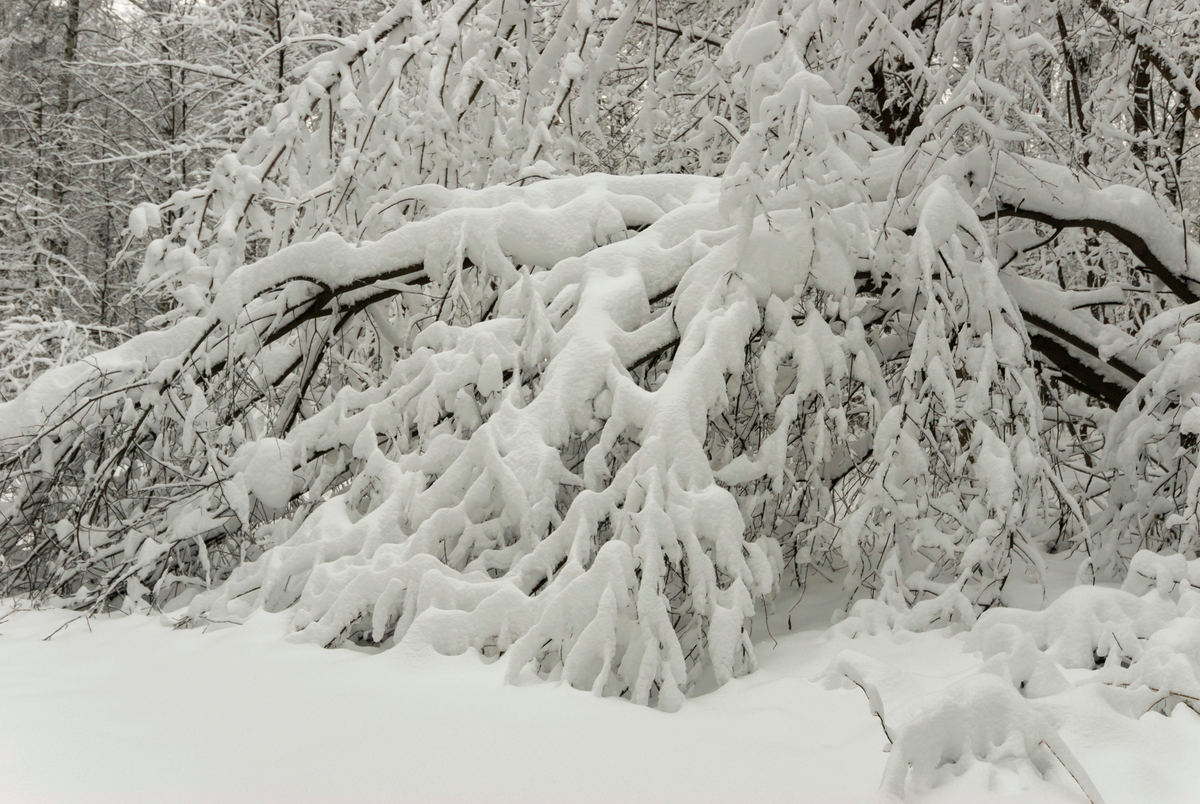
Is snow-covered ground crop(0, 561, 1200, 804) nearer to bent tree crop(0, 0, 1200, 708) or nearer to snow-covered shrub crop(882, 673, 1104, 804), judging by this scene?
snow-covered shrub crop(882, 673, 1104, 804)

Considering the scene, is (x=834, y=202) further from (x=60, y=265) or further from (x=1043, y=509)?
(x=60, y=265)

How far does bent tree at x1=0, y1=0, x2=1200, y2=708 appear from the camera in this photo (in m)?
2.59

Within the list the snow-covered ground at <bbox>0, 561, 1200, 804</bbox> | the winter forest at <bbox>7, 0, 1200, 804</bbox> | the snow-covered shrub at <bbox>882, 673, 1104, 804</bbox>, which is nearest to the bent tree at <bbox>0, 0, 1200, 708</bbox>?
the winter forest at <bbox>7, 0, 1200, 804</bbox>

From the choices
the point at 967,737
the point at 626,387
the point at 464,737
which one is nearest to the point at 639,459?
the point at 626,387

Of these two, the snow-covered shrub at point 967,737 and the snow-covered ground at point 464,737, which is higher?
the snow-covered shrub at point 967,737

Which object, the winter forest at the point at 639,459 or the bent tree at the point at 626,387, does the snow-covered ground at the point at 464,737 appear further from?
the bent tree at the point at 626,387

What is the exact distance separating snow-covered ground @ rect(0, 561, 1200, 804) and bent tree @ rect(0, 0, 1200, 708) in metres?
0.21

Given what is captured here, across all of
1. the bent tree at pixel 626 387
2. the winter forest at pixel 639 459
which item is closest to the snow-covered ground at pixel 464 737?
the winter forest at pixel 639 459

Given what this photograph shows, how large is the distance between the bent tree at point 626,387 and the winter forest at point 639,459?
0.7 inches

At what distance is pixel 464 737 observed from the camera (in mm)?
1831

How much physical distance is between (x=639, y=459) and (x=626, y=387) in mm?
287

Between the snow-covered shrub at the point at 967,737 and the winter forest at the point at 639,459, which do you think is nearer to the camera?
the snow-covered shrub at the point at 967,737

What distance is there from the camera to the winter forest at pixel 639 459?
1875mm

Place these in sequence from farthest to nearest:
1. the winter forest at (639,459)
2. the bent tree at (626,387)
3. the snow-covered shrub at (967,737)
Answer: the bent tree at (626,387)
the winter forest at (639,459)
the snow-covered shrub at (967,737)
